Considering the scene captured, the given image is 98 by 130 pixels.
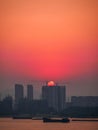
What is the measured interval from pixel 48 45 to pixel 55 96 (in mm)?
557

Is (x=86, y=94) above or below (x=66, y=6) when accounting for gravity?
below

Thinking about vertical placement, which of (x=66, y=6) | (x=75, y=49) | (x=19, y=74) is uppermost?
(x=66, y=6)

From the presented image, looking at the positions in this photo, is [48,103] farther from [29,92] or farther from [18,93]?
[18,93]

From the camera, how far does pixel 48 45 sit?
4375 millimetres

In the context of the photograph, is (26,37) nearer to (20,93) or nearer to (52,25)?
(52,25)

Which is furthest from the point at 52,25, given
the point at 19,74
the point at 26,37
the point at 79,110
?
the point at 79,110

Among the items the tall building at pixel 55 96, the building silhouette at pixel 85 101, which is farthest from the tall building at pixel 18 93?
the building silhouette at pixel 85 101

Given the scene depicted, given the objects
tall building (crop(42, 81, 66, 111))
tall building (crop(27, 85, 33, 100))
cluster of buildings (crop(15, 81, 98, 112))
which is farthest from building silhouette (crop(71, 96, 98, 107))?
tall building (crop(27, 85, 33, 100))

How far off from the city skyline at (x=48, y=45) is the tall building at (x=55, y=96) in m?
0.07

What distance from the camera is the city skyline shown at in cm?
414

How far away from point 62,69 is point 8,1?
3.05 ft

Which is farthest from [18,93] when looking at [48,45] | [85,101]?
[85,101]

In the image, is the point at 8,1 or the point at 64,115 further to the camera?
the point at 64,115

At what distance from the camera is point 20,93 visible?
14.2ft
